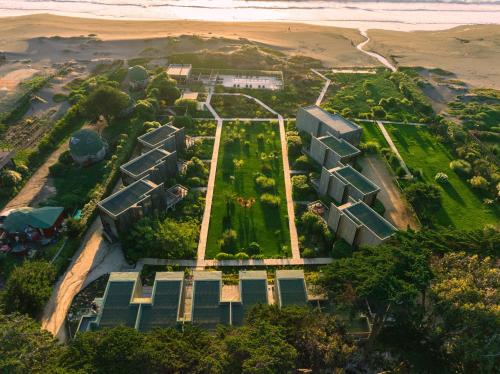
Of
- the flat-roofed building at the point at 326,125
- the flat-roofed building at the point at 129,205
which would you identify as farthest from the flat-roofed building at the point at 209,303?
the flat-roofed building at the point at 326,125

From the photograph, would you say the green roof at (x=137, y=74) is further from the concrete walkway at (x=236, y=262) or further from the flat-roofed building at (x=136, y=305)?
the flat-roofed building at (x=136, y=305)

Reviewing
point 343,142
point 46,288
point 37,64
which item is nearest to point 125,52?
point 37,64

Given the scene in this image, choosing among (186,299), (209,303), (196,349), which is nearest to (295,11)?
(186,299)

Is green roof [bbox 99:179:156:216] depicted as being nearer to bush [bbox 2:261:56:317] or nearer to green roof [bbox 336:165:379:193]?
bush [bbox 2:261:56:317]

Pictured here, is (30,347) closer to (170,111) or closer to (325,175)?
(325,175)

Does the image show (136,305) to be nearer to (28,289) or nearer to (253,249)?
(28,289)

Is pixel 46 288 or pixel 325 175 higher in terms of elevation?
pixel 325 175
